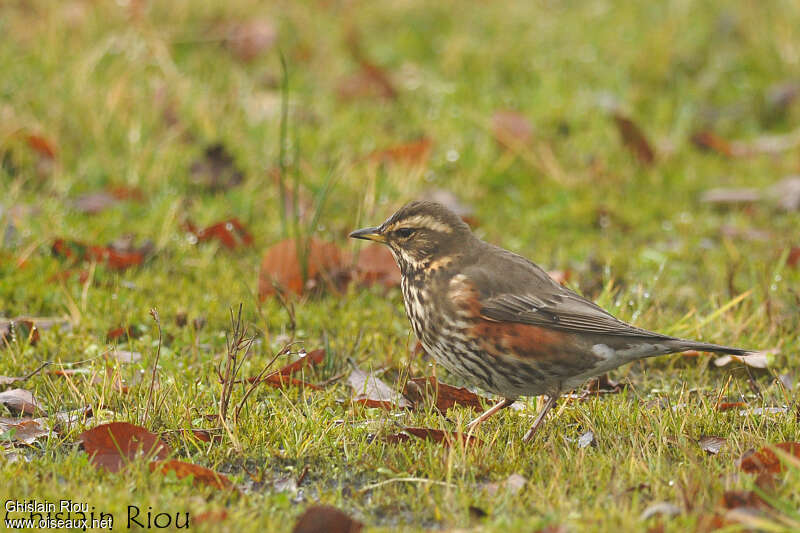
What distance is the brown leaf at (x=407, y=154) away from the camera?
784cm

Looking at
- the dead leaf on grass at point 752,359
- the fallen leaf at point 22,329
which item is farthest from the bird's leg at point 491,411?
the fallen leaf at point 22,329

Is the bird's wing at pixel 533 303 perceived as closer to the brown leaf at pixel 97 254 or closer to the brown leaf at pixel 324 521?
the brown leaf at pixel 324 521

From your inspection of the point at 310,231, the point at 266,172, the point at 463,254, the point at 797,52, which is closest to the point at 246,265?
the point at 310,231

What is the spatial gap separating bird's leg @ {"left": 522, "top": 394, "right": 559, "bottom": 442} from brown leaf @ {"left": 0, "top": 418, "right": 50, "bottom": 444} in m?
1.96

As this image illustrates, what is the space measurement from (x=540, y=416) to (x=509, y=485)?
65 cm

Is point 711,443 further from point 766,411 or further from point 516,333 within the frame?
point 516,333

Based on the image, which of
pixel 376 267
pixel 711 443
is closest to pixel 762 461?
pixel 711 443

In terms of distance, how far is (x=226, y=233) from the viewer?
22.1 feet

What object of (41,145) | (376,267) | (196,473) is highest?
(41,145)

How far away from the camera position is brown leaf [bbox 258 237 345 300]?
6.12 m

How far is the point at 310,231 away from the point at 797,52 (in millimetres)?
5760

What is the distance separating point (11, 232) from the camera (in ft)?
21.0

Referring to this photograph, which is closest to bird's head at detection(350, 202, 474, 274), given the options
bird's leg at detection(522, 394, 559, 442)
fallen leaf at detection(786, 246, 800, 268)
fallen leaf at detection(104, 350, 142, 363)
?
bird's leg at detection(522, 394, 559, 442)

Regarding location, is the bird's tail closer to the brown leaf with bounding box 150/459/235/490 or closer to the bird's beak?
the bird's beak
